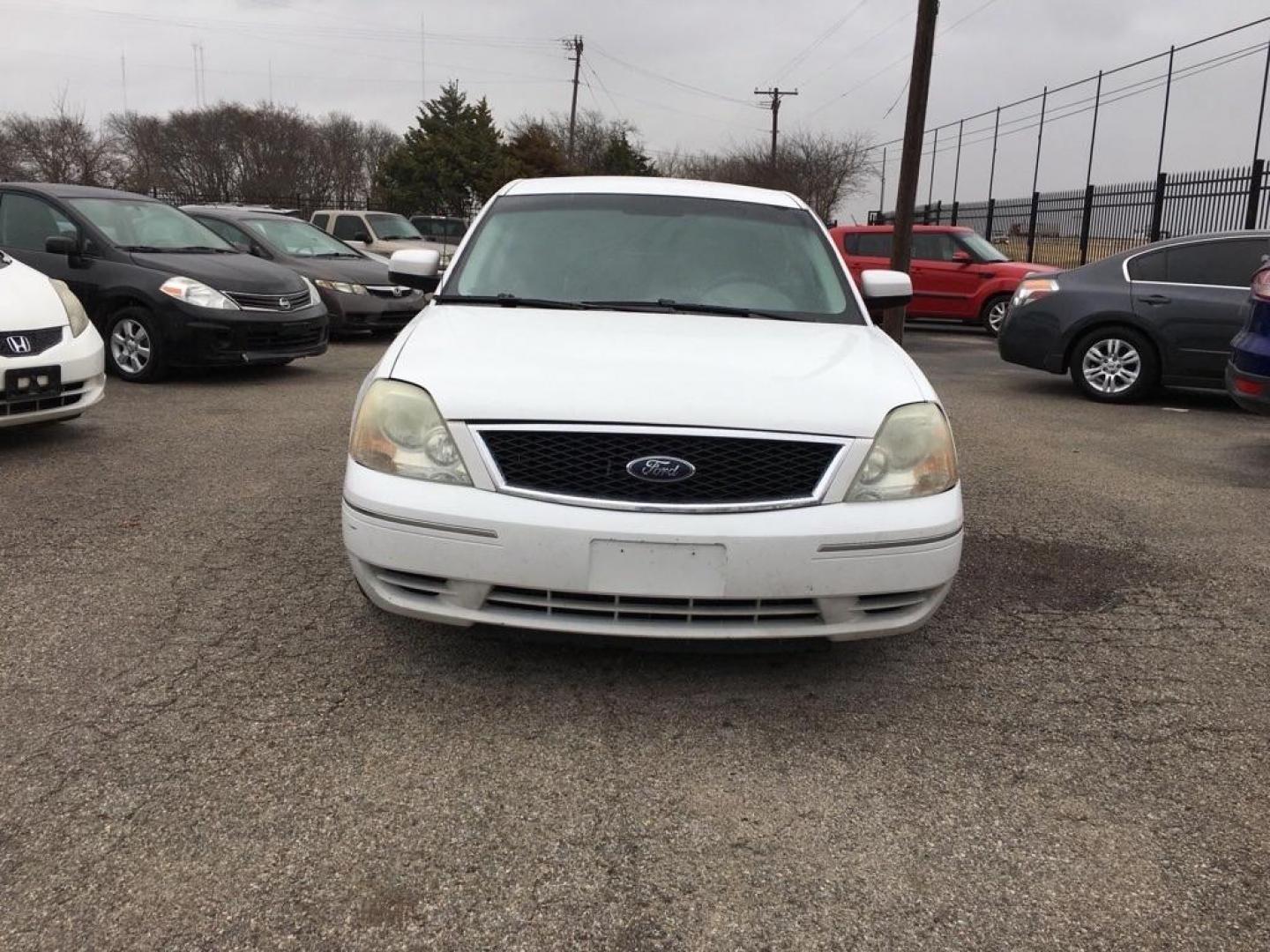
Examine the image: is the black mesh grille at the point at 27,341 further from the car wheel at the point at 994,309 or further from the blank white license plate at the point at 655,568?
the car wheel at the point at 994,309

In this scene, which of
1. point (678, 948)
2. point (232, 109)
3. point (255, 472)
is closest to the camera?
point (678, 948)

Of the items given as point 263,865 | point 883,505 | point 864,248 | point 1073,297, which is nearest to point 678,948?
point 263,865

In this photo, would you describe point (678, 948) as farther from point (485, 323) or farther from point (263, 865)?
point (485, 323)

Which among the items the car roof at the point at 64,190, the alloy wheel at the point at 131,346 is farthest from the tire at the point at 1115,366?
the car roof at the point at 64,190

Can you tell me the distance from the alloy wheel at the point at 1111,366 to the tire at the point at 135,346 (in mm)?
7999

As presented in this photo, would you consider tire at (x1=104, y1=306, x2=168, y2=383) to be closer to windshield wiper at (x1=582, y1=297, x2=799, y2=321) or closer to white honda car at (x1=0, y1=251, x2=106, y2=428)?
white honda car at (x1=0, y1=251, x2=106, y2=428)

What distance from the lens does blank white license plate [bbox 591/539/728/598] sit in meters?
2.80

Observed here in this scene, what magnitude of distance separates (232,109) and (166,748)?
53.2m

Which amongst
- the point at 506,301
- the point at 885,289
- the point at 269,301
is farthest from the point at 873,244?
the point at 506,301

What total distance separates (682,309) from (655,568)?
4.84 ft

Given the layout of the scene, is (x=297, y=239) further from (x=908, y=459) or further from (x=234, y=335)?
(x=908, y=459)

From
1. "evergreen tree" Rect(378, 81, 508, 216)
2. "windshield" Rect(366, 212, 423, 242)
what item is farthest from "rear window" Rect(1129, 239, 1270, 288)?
"evergreen tree" Rect(378, 81, 508, 216)

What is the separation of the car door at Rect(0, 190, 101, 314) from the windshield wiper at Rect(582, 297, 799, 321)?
6629 mm

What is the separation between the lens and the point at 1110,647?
3.62 metres
